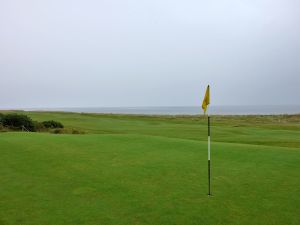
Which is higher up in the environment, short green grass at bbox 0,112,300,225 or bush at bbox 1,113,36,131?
bush at bbox 1,113,36,131

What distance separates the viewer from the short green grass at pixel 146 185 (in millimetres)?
7230

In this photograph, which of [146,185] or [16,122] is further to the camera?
[16,122]

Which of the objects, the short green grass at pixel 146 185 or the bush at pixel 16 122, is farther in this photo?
the bush at pixel 16 122

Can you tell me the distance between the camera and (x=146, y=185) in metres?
9.42

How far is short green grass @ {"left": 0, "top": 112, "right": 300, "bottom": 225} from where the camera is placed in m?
7.23

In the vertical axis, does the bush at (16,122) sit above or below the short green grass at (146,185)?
above

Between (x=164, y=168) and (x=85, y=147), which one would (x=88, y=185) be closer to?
(x=164, y=168)

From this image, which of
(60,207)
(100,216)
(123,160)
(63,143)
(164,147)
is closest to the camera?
(100,216)

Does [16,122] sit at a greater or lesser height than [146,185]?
greater

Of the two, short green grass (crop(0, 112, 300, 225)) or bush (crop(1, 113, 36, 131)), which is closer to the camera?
short green grass (crop(0, 112, 300, 225))

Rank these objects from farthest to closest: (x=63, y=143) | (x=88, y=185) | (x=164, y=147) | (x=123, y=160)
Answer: (x=63, y=143)
(x=164, y=147)
(x=123, y=160)
(x=88, y=185)

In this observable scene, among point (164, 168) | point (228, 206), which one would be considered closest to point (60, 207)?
point (228, 206)

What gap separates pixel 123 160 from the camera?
12.8m

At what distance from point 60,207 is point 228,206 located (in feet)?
13.0
